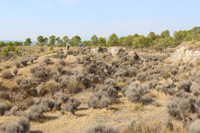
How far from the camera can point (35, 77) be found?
19156mm

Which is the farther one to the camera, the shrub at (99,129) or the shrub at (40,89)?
the shrub at (40,89)

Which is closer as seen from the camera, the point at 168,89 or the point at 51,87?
the point at 168,89

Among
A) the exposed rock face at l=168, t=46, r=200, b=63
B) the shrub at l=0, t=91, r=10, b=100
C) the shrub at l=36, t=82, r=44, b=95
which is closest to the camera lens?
the shrub at l=0, t=91, r=10, b=100

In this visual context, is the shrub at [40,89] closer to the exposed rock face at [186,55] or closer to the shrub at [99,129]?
the shrub at [99,129]

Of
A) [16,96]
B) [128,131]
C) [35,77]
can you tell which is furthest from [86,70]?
[128,131]

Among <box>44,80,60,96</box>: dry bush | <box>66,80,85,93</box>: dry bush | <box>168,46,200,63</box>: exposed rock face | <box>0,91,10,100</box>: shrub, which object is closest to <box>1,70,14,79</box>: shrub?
<box>0,91,10,100</box>: shrub

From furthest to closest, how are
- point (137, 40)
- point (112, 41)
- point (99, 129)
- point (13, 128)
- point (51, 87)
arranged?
point (112, 41)
point (137, 40)
point (51, 87)
point (13, 128)
point (99, 129)

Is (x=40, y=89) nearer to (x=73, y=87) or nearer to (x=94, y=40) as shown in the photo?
(x=73, y=87)

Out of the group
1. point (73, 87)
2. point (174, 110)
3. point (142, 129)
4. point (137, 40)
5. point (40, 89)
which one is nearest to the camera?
point (142, 129)

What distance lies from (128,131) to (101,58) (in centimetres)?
2773

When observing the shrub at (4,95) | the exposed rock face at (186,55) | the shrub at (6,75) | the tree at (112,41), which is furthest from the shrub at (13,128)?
the tree at (112,41)

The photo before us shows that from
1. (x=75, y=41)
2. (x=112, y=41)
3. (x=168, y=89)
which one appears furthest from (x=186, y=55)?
(x=75, y=41)

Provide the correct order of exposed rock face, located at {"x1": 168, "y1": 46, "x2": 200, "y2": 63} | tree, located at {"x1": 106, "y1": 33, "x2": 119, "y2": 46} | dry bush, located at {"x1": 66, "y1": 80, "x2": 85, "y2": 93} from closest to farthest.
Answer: dry bush, located at {"x1": 66, "y1": 80, "x2": 85, "y2": 93}, exposed rock face, located at {"x1": 168, "y1": 46, "x2": 200, "y2": 63}, tree, located at {"x1": 106, "y1": 33, "x2": 119, "y2": 46}

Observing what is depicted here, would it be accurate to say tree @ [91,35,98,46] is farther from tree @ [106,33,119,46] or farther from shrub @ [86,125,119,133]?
shrub @ [86,125,119,133]
